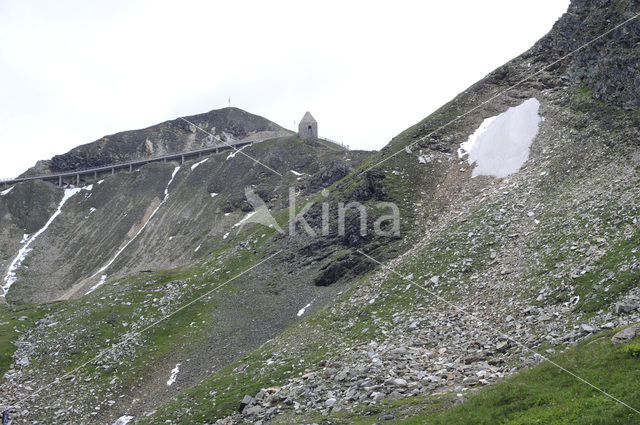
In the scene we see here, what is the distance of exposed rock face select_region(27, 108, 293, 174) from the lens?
536ft

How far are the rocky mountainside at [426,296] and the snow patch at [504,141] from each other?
27 cm

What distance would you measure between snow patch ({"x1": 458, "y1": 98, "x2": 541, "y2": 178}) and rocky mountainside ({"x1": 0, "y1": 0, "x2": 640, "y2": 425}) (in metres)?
0.27

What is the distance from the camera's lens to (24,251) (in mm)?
121938

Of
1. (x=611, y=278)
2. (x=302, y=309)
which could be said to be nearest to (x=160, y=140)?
(x=302, y=309)

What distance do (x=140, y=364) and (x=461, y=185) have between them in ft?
133

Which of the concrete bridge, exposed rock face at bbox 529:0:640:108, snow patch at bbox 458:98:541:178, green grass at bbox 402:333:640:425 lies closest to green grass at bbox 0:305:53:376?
green grass at bbox 402:333:640:425

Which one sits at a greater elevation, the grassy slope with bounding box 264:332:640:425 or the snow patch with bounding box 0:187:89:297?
the snow patch with bounding box 0:187:89:297

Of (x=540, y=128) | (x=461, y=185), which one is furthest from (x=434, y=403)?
(x=540, y=128)

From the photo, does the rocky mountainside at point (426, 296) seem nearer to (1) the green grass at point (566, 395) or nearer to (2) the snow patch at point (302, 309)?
(1) the green grass at point (566, 395)

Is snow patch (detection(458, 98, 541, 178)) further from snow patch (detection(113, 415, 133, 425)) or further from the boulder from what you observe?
snow patch (detection(113, 415, 133, 425))

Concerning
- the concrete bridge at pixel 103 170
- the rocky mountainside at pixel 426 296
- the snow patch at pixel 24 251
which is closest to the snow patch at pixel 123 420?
the rocky mountainside at pixel 426 296

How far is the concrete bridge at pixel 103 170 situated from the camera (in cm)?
15650

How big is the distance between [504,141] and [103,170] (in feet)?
453

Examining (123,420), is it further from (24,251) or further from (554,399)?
(24,251)
